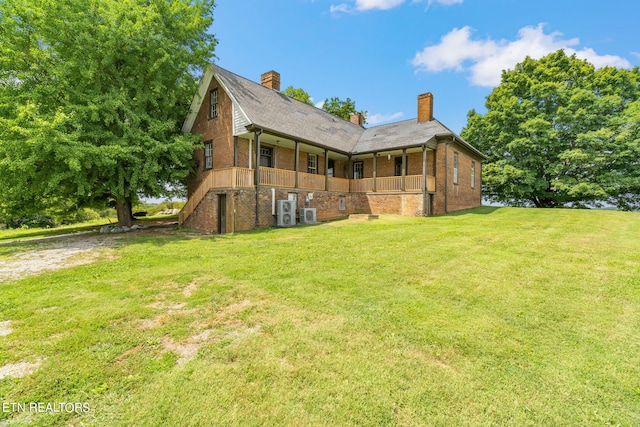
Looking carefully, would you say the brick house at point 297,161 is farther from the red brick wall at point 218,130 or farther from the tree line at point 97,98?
the tree line at point 97,98

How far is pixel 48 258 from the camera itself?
27.2 feet

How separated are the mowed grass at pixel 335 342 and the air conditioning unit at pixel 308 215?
8574 mm

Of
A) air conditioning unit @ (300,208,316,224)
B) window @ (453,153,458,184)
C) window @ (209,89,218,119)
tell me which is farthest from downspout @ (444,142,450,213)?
window @ (209,89,218,119)

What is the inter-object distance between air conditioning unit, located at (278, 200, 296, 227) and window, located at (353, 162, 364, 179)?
8.82 metres

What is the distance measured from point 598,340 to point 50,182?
16.9 m

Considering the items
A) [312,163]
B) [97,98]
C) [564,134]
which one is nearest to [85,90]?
[97,98]

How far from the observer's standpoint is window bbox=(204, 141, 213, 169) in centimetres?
1698

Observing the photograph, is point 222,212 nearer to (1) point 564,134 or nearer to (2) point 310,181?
(2) point 310,181

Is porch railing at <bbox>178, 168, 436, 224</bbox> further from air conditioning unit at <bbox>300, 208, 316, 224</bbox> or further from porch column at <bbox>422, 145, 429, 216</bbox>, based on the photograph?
air conditioning unit at <bbox>300, 208, 316, 224</bbox>

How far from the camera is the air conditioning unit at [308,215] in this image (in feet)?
50.7

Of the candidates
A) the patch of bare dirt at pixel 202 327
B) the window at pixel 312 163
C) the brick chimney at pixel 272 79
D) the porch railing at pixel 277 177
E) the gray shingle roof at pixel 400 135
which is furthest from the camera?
the brick chimney at pixel 272 79

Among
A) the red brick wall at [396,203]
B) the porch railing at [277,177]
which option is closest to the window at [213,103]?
the porch railing at [277,177]

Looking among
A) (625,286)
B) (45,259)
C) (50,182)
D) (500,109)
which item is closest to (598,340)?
(625,286)

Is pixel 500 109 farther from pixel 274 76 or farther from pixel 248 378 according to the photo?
pixel 248 378
